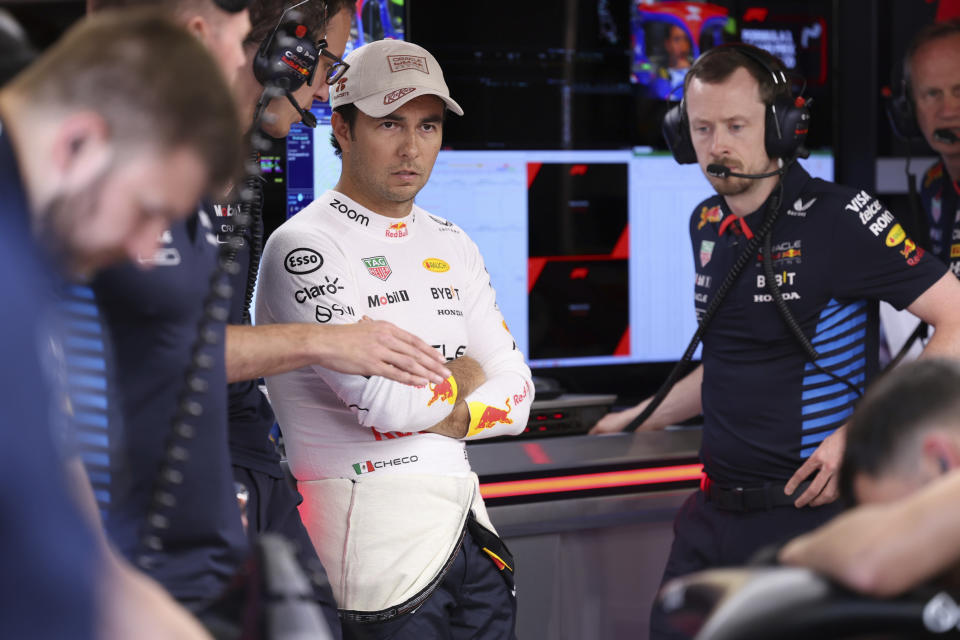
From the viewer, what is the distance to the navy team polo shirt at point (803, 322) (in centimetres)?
222

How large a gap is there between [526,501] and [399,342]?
122 centimetres

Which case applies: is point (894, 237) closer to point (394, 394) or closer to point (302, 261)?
point (394, 394)

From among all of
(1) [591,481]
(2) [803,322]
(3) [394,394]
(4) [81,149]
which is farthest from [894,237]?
(4) [81,149]

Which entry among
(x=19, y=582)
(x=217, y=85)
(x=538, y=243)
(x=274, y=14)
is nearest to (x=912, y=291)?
(x=538, y=243)

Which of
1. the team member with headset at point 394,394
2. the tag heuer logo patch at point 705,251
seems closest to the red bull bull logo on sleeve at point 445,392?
the team member with headset at point 394,394

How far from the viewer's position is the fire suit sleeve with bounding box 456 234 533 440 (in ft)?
6.73

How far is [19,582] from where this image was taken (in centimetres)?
67

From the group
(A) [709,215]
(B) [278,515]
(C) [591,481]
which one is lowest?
(C) [591,481]

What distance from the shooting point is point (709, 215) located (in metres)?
2.61

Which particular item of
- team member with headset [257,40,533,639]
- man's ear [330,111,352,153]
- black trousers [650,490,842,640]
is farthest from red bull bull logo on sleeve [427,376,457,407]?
black trousers [650,490,842,640]

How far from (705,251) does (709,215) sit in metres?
0.11

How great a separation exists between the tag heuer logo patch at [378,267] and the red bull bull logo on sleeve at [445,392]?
255 millimetres

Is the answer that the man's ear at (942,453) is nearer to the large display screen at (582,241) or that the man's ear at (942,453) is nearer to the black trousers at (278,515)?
the black trousers at (278,515)

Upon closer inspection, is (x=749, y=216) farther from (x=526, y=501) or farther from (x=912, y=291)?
(x=526, y=501)
